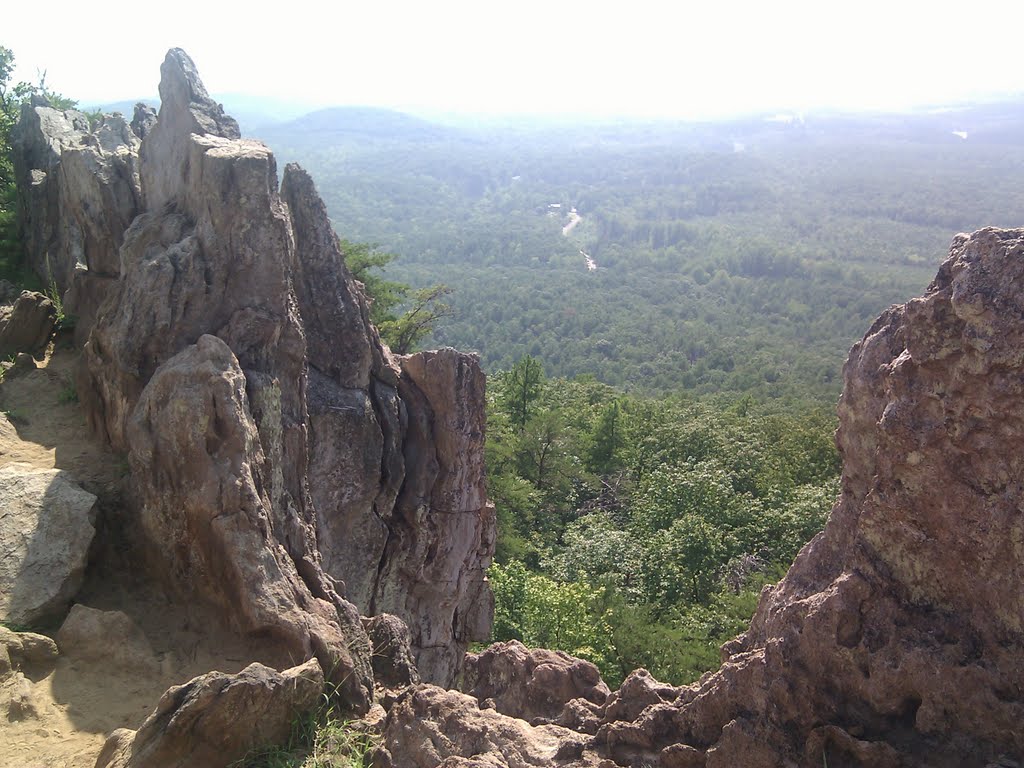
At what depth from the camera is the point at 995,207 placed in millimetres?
196375

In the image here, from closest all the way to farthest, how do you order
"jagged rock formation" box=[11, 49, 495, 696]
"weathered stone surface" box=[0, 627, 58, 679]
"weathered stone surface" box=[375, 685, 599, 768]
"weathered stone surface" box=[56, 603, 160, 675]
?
1. "weathered stone surface" box=[375, 685, 599, 768]
2. "weathered stone surface" box=[0, 627, 58, 679]
3. "weathered stone surface" box=[56, 603, 160, 675]
4. "jagged rock formation" box=[11, 49, 495, 696]

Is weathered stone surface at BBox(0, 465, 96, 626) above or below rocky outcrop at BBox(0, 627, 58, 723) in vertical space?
above

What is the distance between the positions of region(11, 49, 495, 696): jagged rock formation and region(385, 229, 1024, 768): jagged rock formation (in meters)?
2.67

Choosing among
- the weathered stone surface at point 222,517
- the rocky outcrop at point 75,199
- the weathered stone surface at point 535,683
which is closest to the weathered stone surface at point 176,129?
the rocky outcrop at point 75,199

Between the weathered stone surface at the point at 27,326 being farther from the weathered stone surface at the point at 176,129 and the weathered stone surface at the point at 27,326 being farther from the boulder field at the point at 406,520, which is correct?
the weathered stone surface at the point at 176,129

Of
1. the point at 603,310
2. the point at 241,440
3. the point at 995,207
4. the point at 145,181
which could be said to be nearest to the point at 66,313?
the point at 145,181

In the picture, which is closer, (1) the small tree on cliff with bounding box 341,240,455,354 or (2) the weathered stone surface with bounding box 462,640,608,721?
(2) the weathered stone surface with bounding box 462,640,608,721

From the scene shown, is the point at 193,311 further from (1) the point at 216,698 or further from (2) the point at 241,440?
(1) the point at 216,698

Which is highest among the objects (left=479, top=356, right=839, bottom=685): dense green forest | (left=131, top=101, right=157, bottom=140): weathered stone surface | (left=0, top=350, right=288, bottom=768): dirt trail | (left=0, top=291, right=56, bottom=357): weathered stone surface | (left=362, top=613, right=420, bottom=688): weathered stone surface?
(left=131, top=101, right=157, bottom=140): weathered stone surface

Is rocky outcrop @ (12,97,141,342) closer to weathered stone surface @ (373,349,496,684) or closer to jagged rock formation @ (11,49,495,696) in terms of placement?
jagged rock formation @ (11,49,495,696)

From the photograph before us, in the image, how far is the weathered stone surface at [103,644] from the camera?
8094 millimetres

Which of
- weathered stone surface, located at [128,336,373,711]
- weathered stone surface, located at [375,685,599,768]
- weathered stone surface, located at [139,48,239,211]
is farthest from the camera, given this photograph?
weathered stone surface, located at [139,48,239,211]

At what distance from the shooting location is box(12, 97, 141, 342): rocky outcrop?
14383mm

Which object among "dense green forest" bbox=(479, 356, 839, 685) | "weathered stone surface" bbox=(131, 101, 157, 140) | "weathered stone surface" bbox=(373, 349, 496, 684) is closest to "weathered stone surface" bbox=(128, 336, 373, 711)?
"weathered stone surface" bbox=(373, 349, 496, 684)
